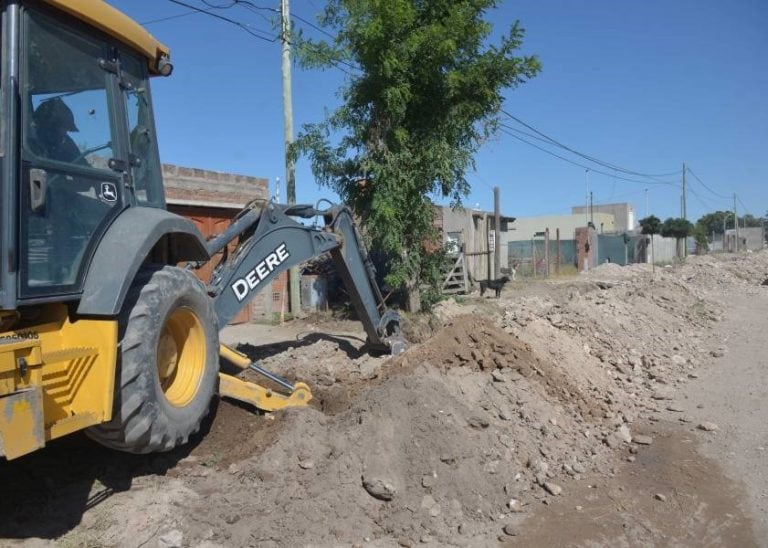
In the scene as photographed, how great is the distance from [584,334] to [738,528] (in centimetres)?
507

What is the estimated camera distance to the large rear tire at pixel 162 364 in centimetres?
361

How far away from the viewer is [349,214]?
7289mm

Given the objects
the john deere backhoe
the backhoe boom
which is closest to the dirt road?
the john deere backhoe

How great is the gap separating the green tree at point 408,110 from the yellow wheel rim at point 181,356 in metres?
7.18

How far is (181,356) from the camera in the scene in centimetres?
447

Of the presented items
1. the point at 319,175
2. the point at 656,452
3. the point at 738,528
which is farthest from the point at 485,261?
the point at 738,528

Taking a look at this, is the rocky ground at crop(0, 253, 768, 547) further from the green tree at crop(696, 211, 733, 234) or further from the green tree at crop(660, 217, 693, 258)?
the green tree at crop(696, 211, 733, 234)

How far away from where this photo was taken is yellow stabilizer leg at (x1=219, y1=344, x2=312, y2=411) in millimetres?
5078

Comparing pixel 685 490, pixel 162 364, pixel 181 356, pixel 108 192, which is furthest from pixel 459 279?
pixel 108 192

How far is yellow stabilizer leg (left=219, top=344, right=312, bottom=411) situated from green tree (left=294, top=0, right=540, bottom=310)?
6.19 metres

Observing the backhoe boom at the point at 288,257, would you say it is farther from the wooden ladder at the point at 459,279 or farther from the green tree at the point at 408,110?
the wooden ladder at the point at 459,279

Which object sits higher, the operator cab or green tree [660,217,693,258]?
green tree [660,217,693,258]

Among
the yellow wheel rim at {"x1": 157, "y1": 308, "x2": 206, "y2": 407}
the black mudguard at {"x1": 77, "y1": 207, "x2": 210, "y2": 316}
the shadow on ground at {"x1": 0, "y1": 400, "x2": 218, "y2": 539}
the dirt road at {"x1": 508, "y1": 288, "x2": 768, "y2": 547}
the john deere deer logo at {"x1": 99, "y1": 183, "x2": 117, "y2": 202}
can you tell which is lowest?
the dirt road at {"x1": 508, "y1": 288, "x2": 768, "y2": 547}

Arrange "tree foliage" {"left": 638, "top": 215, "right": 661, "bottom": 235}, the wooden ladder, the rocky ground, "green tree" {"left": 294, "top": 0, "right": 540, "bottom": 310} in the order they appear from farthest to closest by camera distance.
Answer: "tree foliage" {"left": 638, "top": 215, "right": 661, "bottom": 235} → the wooden ladder → "green tree" {"left": 294, "top": 0, "right": 540, "bottom": 310} → the rocky ground
